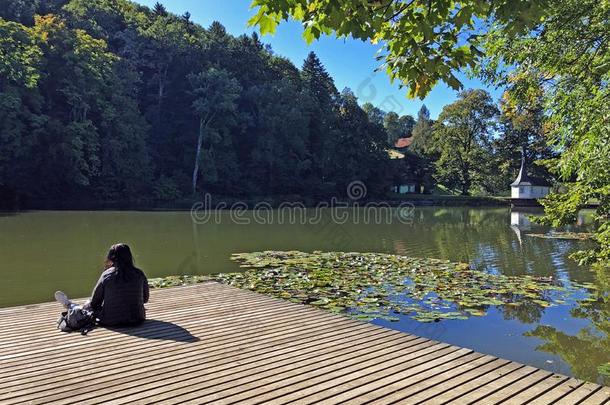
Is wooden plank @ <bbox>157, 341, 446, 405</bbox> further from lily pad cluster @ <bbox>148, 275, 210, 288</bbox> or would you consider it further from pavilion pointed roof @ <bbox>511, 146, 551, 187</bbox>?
pavilion pointed roof @ <bbox>511, 146, 551, 187</bbox>

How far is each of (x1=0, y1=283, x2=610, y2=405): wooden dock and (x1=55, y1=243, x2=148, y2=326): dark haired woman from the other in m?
0.18

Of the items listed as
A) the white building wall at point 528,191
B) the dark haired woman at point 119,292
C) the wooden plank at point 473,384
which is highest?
the white building wall at point 528,191

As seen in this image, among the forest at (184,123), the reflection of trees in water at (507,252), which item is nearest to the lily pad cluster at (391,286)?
the reflection of trees in water at (507,252)

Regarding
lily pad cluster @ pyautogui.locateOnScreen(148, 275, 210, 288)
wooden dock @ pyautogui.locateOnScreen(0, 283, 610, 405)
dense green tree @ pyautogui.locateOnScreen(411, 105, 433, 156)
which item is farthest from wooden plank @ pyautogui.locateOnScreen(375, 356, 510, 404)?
dense green tree @ pyautogui.locateOnScreen(411, 105, 433, 156)

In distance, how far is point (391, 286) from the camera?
909cm

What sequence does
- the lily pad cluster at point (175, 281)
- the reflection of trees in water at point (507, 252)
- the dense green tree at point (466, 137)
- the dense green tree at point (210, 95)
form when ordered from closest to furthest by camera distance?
the lily pad cluster at point (175, 281), the reflection of trees in water at point (507, 252), the dense green tree at point (210, 95), the dense green tree at point (466, 137)

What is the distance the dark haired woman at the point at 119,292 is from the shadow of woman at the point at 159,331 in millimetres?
97

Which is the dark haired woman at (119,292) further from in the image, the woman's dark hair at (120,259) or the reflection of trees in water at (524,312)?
the reflection of trees in water at (524,312)

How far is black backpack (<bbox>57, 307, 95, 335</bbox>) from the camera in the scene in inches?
187

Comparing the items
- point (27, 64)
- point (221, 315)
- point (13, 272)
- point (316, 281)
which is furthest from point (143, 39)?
point (221, 315)

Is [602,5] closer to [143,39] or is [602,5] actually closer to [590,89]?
[590,89]

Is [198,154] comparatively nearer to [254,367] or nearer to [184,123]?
[184,123]

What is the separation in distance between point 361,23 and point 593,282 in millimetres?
10017

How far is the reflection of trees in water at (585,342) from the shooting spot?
5660 millimetres
